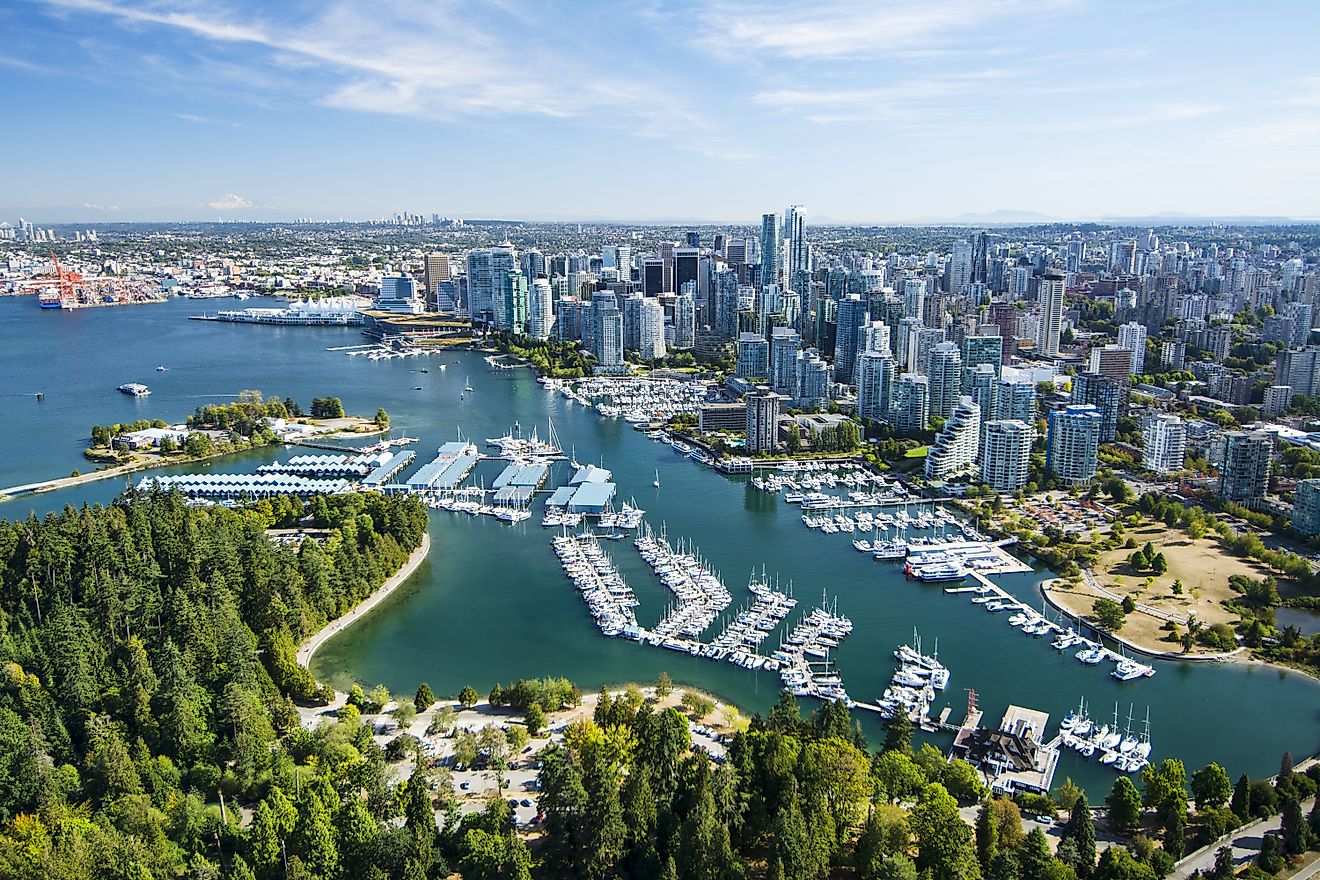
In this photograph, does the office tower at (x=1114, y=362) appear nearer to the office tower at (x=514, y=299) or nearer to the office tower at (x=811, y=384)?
the office tower at (x=811, y=384)

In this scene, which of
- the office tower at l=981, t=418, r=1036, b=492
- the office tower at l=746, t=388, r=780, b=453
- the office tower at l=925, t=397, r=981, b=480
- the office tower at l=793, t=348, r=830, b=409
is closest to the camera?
the office tower at l=981, t=418, r=1036, b=492

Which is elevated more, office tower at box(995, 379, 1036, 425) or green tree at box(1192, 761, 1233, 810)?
office tower at box(995, 379, 1036, 425)

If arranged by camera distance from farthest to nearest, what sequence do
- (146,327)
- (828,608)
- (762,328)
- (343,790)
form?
(146,327) < (762,328) < (828,608) < (343,790)

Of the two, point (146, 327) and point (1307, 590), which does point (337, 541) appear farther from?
point (146, 327)

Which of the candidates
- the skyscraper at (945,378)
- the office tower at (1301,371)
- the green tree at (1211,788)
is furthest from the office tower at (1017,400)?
the green tree at (1211,788)

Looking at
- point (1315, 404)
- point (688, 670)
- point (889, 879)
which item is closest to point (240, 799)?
point (688, 670)

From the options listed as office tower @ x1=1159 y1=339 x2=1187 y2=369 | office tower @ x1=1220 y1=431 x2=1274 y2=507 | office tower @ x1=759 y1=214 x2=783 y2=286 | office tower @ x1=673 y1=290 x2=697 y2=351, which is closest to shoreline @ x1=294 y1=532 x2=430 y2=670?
office tower @ x1=1220 y1=431 x2=1274 y2=507

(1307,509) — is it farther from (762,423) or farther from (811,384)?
(811,384)

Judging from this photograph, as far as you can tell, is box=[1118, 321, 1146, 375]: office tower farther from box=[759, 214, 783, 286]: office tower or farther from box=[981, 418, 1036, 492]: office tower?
box=[759, 214, 783, 286]: office tower
